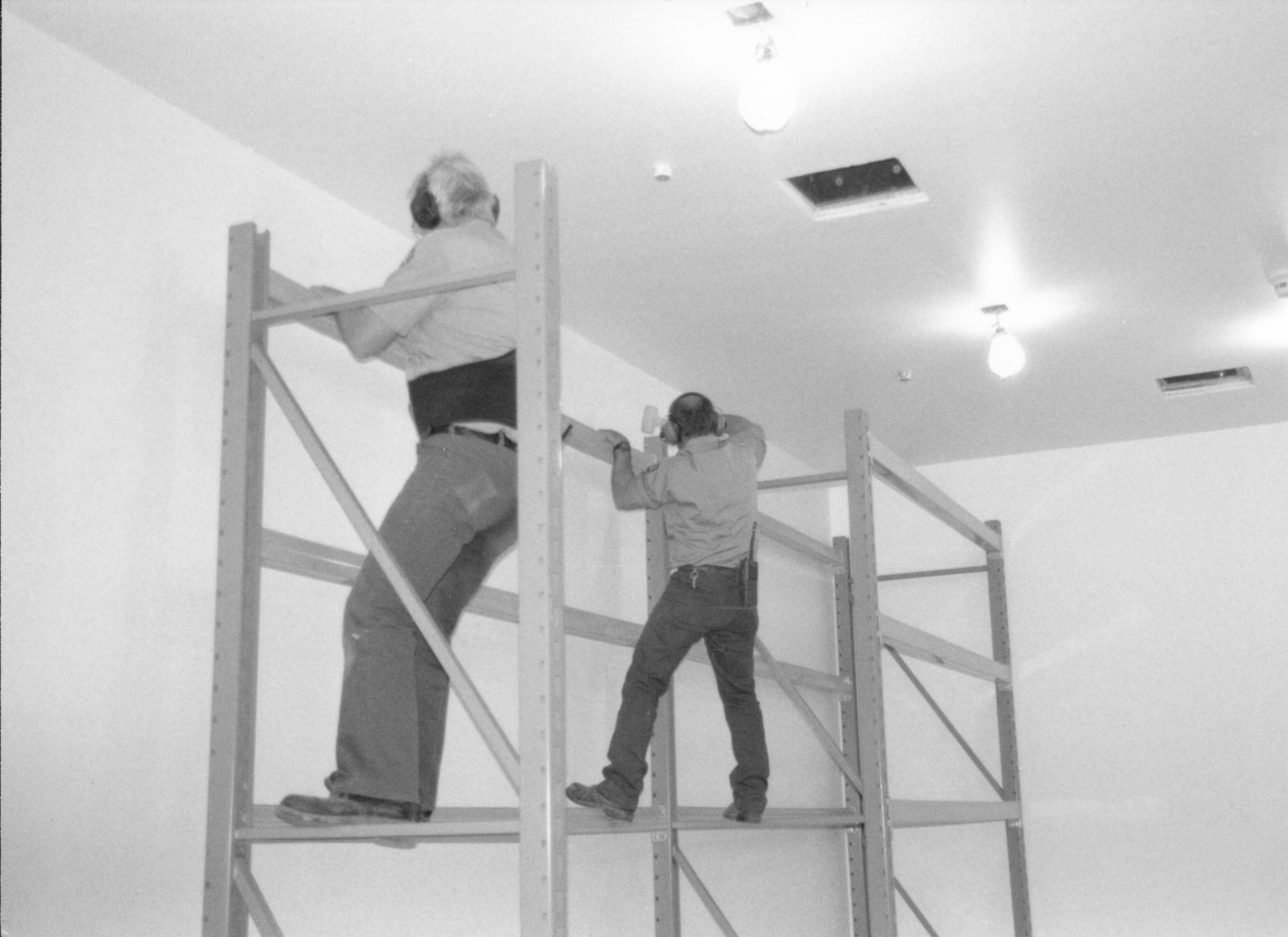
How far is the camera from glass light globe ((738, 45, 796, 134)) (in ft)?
10.1

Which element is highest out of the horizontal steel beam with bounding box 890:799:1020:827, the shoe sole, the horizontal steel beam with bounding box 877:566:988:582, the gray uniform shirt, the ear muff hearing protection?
the ear muff hearing protection

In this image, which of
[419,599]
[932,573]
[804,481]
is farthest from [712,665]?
[932,573]

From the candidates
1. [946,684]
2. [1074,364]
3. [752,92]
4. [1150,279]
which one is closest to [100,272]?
[752,92]

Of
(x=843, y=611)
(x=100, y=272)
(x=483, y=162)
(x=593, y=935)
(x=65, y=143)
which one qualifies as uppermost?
(x=483, y=162)

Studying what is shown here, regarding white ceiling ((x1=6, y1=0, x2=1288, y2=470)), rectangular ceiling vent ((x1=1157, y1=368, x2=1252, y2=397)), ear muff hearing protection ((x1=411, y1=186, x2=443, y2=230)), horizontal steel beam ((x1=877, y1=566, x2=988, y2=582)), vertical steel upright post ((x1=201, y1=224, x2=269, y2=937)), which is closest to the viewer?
vertical steel upright post ((x1=201, y1=224, x2=269, y2=937))

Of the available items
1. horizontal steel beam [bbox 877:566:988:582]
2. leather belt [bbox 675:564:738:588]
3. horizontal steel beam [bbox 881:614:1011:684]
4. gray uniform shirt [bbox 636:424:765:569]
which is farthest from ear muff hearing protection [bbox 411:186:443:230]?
horizontal steel beam [bbox 877:566:988:582]

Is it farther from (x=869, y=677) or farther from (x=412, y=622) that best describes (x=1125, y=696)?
(x=412, y=622)

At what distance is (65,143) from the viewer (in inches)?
125

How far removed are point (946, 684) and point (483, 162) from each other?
4435 mm

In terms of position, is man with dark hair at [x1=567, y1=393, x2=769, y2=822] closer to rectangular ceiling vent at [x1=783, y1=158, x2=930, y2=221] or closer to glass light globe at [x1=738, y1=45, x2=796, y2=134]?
rectangular ceiling vent at [x1=783, y1=158, x2=930, y2=221]

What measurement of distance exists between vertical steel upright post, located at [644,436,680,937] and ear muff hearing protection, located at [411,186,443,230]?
1714 mm

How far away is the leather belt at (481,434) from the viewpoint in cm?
276

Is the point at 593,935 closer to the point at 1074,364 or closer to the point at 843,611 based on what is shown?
the point at 843,611

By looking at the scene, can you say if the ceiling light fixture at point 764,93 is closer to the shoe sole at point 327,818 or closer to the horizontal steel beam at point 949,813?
Result: the shoe sole at point 327,818
